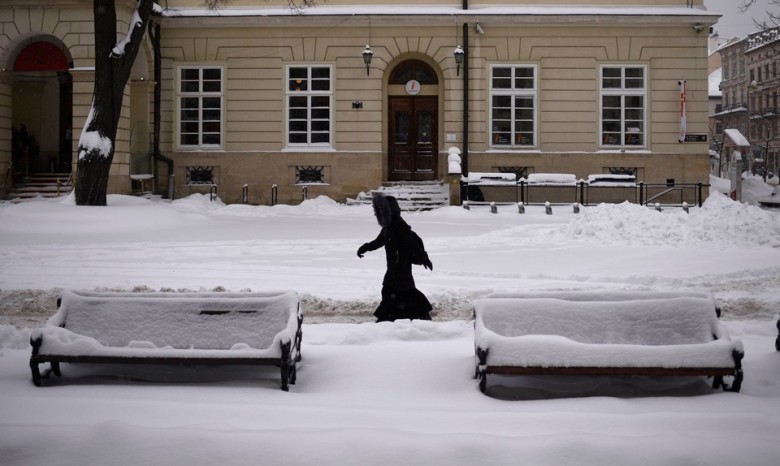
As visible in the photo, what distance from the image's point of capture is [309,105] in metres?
27.5

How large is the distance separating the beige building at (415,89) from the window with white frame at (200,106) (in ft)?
0.17

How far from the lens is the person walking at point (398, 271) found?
31.3 ft

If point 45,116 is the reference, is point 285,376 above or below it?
below

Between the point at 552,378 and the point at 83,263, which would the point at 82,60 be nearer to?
the point at 83,263

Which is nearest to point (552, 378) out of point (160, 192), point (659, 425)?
point (659, 425)

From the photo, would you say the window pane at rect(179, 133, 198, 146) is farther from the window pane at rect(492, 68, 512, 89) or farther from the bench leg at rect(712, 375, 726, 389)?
the bench leg at rect(712, 375, 726, 389)

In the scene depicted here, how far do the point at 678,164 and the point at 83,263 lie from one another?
1998cm

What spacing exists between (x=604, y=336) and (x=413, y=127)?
21.5 meters

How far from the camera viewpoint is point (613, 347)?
20.5 ft

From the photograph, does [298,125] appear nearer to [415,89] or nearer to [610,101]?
[415,89]

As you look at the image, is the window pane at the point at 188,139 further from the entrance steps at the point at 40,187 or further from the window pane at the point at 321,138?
the window pane at the point at 321,138

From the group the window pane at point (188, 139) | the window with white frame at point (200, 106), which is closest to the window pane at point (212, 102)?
the window with white frame at point (200, 106)

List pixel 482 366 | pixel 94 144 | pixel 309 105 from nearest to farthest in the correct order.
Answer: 1. pixel 482 366
2. pixel 94 144
3. pixel 309 105

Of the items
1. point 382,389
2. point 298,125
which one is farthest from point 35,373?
point 298,125
